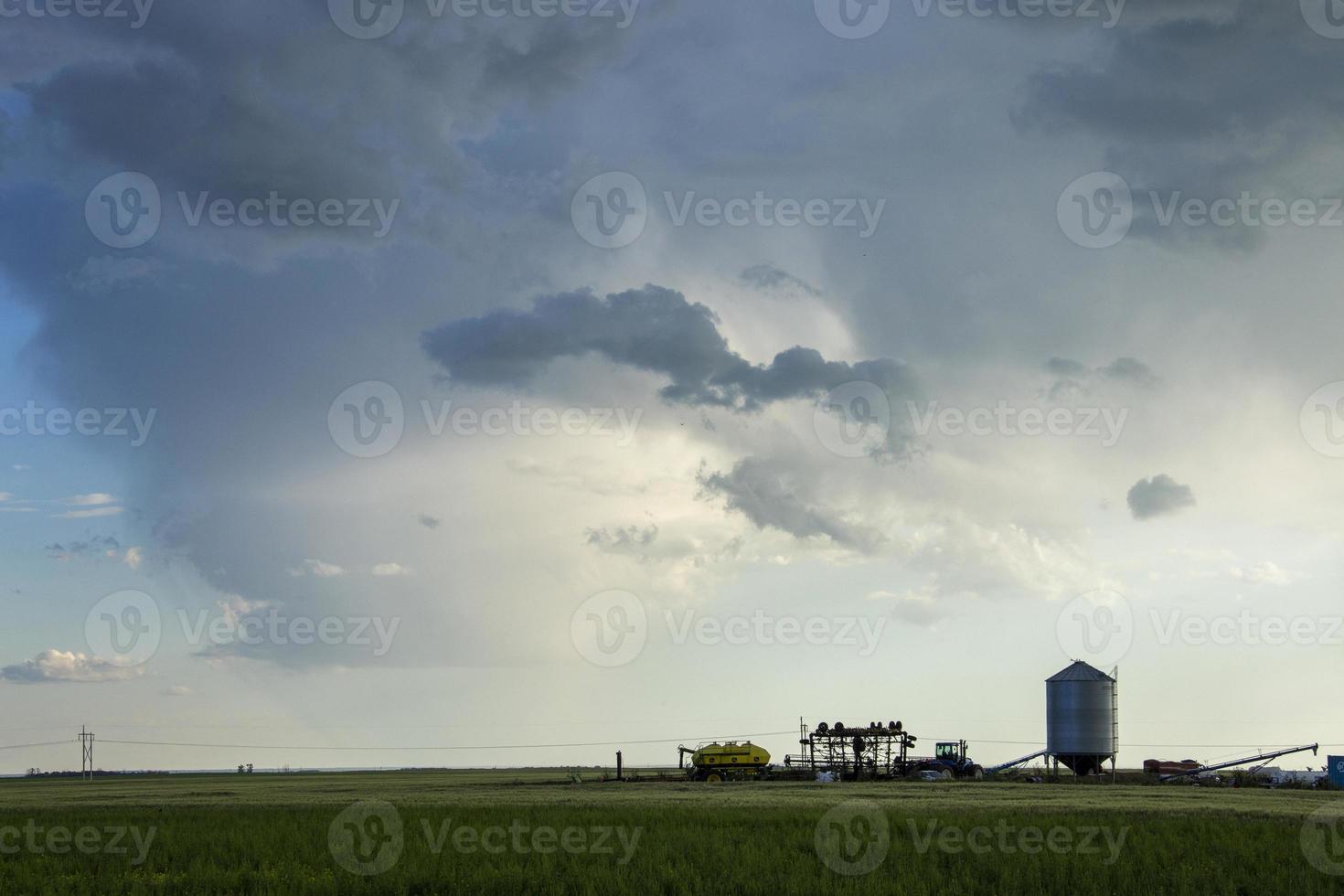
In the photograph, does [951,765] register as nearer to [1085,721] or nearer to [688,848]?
[1085,721]

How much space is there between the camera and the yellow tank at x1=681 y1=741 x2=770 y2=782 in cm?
8812

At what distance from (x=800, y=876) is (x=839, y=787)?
139 ft

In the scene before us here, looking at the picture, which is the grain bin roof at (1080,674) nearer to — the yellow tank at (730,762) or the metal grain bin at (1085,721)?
the metal grain bin at (1085,721)

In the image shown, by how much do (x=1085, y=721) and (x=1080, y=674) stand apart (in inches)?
146

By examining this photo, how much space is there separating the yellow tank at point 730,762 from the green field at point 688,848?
3219 centimetres

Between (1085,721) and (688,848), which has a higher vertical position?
(688,848)

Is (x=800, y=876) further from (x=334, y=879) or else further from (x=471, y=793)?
(x=471, y=793)

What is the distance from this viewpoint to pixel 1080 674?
303 ft

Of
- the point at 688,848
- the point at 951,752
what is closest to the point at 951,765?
the point at 951,752

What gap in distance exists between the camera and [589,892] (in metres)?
30.7

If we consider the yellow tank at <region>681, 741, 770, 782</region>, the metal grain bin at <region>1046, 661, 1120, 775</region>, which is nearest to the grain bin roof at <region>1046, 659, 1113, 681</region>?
the metal grain bin at <region>1046, 661, 1120, 775</region>

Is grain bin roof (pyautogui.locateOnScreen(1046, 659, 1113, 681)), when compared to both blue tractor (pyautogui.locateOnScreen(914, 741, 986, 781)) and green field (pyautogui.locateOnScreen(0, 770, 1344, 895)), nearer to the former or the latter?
blue tractor (pyautogui.locateOnScreen(914, 741, 986, 781))

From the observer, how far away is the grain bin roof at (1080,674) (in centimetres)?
9169

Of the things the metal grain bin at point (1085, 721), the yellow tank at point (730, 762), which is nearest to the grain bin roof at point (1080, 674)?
the metal grain bin at point (1085, 721)
